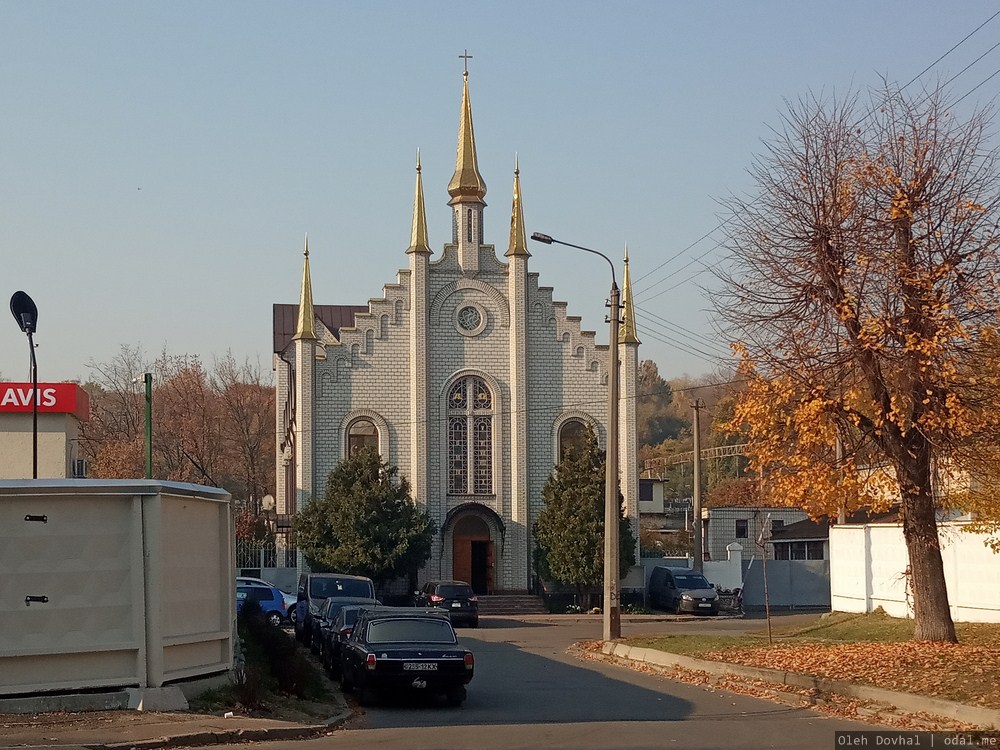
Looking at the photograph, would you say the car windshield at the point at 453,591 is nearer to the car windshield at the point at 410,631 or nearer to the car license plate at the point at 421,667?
the car windshield at the point at 410,631

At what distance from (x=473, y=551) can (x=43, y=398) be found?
19.3m

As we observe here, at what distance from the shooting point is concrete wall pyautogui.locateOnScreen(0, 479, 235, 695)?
14.5 metres

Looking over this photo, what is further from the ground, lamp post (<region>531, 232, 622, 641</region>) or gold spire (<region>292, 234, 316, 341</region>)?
gold spire (<region>292, 234, 316, 341</region>)

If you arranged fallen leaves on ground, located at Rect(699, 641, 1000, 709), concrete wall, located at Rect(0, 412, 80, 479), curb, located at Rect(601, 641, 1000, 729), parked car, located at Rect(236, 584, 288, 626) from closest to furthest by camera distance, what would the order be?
curb, located at Rect(601, 641, 1000, 729) < fallen leaves on ground, located at Rect(699, 641, 1000, 709) < parked car, located at Rect(236, 584, 288, 626) < concrete wall, located at Rect(0, 412, 80, 479)

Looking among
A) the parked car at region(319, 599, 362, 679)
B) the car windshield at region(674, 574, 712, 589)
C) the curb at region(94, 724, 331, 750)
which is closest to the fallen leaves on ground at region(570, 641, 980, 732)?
the parked car at region(319, 599, 362, 679)

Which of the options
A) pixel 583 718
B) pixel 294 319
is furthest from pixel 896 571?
pixel 294 319

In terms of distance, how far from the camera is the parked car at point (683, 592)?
4812 cm

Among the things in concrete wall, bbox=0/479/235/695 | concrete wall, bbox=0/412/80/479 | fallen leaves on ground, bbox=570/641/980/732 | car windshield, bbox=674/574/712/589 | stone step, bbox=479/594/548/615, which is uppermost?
concrete wall, bbox=0/412/80/479

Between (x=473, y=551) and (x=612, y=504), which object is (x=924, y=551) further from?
(x=473, y=551)

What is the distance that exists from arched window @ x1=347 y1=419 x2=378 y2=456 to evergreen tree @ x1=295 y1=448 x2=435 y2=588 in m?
2.34

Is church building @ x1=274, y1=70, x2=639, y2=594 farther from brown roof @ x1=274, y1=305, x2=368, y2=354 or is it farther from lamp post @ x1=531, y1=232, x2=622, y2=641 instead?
lamp post @ x1=531, y1=232, x2=622, y2=641

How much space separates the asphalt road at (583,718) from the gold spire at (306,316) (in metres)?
28.7

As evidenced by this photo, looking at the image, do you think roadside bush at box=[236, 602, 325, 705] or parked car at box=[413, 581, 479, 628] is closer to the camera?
roadside bush at box=[236, 602, 325, 705]

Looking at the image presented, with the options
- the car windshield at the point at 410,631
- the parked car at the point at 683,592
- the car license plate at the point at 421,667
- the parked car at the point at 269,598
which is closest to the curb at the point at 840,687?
the car windshield at the point at 410,631
